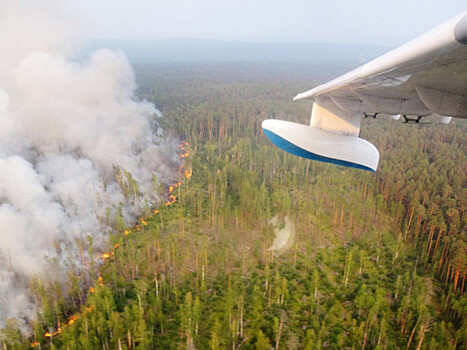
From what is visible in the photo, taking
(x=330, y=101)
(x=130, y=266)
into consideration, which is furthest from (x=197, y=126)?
(x=330, y=101)

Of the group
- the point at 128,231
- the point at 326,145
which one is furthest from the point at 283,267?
the point at 326,145

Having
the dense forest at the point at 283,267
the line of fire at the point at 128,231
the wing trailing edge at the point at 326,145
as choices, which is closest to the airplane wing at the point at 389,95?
the wing trailing edge at the point at 326,145

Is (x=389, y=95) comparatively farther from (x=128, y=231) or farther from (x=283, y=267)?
(x=128, y=231)

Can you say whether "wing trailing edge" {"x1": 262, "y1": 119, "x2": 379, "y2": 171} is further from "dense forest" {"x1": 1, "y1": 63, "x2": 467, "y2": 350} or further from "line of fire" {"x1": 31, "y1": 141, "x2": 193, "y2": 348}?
"line of fire" {"x1": 31, "y1": 141, "x2": 193, "y2": 348}

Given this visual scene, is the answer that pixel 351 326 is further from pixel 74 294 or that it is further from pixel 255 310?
pixel 74 294

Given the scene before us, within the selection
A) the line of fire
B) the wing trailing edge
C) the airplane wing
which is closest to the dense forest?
the line of fire
